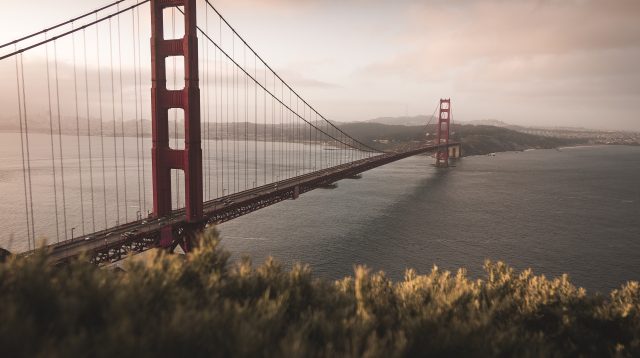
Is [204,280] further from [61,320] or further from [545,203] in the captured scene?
[545,203]

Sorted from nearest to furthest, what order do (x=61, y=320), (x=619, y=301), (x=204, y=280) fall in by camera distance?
(x=61, y=320) < (x=204, y=280) < (x=619, y=301)

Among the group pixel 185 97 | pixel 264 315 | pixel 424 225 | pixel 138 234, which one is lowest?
pixel 424 225

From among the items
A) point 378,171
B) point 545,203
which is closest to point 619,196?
point 545,203

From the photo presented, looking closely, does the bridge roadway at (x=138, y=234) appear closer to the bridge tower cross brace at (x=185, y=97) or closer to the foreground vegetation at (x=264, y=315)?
the bridge tower cross brace at (x=185, y=97)

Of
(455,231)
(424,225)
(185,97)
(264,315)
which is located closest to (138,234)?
(185,97)

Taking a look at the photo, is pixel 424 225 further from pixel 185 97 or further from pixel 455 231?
pixel 185 97

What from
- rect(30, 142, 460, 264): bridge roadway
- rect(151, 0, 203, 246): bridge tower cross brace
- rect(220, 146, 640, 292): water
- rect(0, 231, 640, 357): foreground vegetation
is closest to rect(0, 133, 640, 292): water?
rect(220, 146, 640, 292): water

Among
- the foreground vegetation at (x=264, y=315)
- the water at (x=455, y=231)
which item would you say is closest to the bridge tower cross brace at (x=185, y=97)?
the water at (x=455, y=231)
